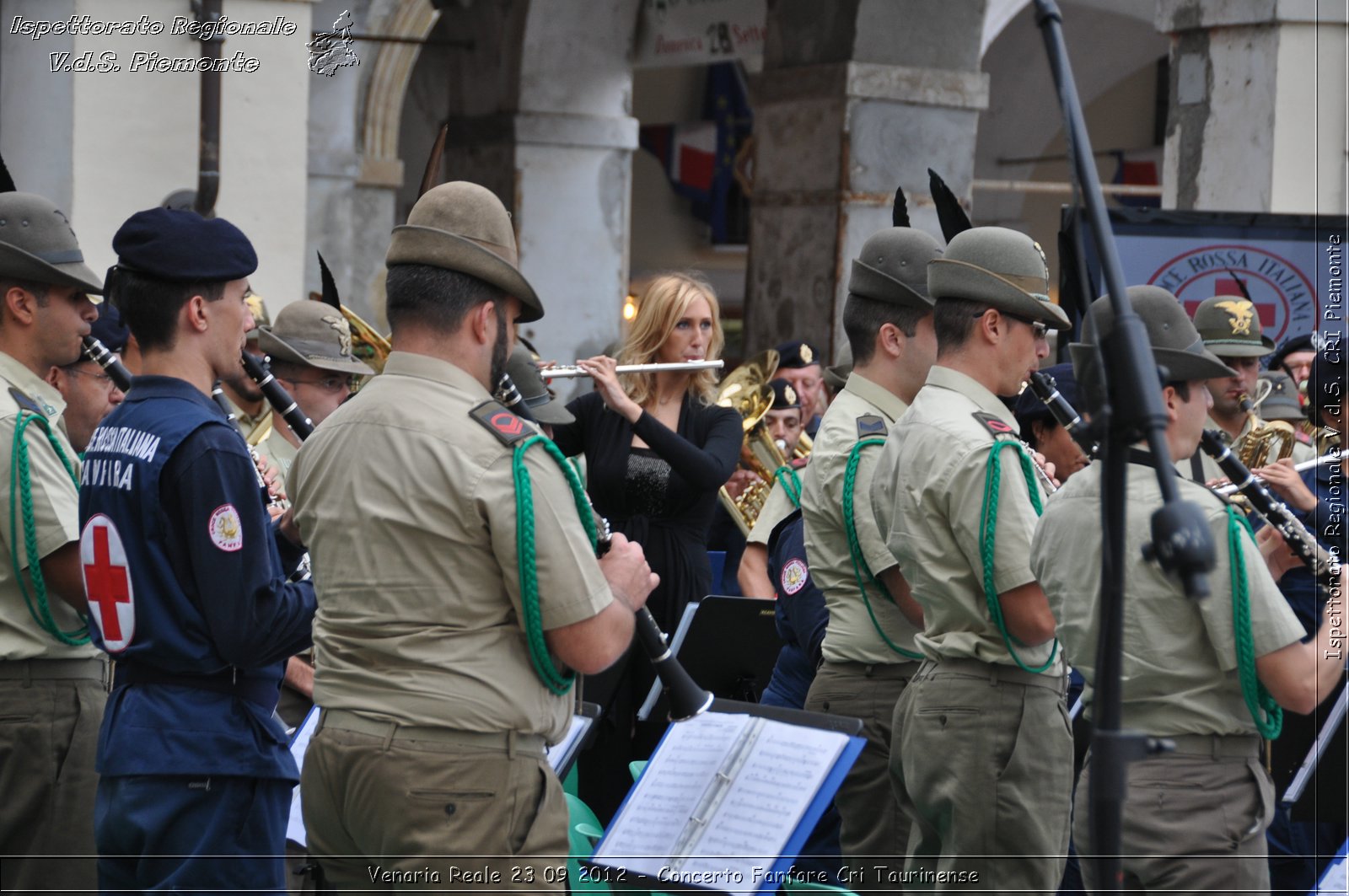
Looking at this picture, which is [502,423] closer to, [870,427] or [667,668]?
[667,668]

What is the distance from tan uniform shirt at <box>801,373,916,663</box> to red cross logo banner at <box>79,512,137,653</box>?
5.87ft

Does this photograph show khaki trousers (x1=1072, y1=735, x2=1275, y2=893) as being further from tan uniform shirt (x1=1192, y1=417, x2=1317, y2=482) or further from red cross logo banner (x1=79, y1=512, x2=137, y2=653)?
red cross logo banner (x1=79, y1=512, x2=137, y2=653)

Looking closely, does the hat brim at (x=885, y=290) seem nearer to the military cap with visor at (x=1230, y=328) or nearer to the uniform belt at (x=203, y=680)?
the uniform belt at (x=203, y=680)

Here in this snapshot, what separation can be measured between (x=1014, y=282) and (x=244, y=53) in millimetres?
5156

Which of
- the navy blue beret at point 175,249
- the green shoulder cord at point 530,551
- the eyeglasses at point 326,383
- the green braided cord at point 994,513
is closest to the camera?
the green shoulder cord at point 530,551

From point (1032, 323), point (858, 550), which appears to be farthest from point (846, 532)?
point (1032, 323)

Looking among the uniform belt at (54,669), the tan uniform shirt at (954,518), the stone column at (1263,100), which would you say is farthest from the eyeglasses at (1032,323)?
the stone column at (1263,100)

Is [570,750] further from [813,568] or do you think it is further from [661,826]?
[813,568]

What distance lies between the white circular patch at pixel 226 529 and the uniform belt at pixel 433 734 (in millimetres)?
499

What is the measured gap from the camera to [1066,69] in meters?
2.31

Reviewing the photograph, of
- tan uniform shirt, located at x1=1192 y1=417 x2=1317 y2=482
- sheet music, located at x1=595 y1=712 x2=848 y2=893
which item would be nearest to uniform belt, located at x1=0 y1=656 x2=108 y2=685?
sheet music, located at x1=595 y1=712 x2=848 y2=893

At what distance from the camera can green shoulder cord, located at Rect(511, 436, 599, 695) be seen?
9.14 feet

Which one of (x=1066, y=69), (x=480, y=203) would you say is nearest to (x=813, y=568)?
(x=480, y=203)

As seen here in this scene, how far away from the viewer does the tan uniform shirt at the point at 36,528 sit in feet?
12.0
